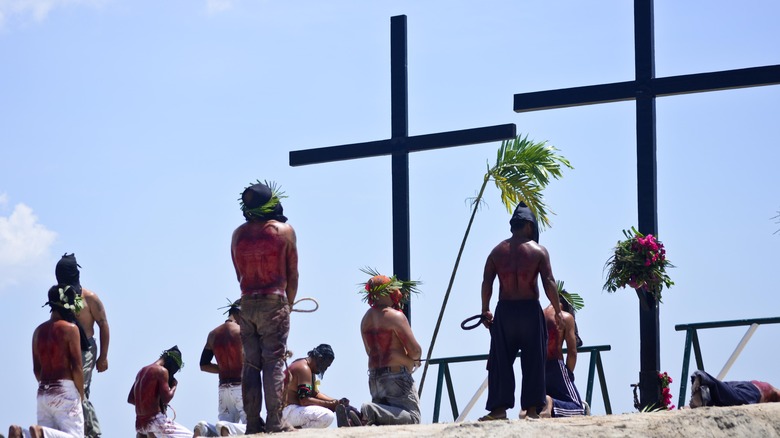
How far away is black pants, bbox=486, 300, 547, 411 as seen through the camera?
1037 centimetres

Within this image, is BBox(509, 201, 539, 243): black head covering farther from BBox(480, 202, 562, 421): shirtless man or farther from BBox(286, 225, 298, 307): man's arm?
BBox(286, 225, 298, 307): man's arm

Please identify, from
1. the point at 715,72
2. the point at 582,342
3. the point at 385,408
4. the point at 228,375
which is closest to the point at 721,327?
the point at 582,342

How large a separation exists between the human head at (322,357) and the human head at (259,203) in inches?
97.2

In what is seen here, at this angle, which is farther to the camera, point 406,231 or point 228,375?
point 406,231

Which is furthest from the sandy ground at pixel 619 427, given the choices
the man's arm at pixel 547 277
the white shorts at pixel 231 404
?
the white shorts at pixel 231 404

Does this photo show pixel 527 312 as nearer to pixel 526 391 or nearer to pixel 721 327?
pixel 526 391

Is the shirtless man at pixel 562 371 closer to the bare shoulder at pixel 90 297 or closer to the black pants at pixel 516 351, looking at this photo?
the black pants at pixel 516 351

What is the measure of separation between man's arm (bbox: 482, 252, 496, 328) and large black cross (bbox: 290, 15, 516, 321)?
A: 3315 millimetres

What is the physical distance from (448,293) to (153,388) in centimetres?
368

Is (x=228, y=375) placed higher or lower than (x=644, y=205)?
lower

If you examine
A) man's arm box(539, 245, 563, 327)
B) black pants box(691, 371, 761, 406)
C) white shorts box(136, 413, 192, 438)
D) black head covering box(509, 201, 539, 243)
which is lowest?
white shorts box(136, 413, 192, 438)

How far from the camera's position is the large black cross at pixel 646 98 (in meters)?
12.7

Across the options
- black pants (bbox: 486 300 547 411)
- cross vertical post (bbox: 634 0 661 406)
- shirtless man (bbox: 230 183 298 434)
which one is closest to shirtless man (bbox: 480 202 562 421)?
black pants (bbox: 486 300 547 411)

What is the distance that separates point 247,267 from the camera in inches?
390
